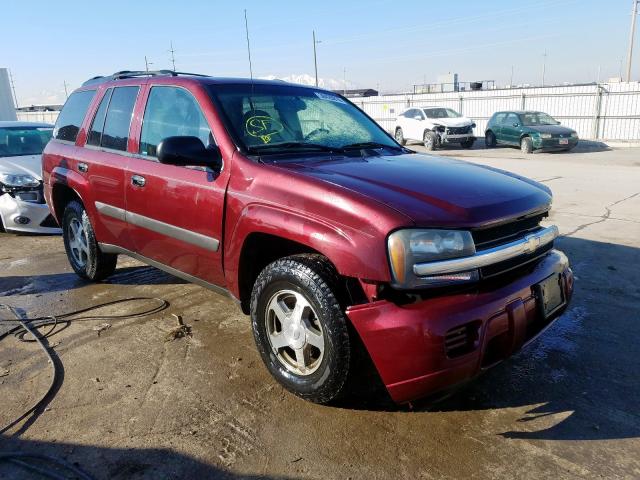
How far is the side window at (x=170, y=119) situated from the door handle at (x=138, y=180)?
0.58ft

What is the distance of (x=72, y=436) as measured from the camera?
2596 mm

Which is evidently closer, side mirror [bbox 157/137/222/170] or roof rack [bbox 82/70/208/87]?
side mirror [bbox 157/137/222/170]

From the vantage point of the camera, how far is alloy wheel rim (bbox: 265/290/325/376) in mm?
2723

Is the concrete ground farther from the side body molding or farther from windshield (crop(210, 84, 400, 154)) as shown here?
windshield (crop(210, 84, 400, 154))

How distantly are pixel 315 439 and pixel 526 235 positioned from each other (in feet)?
5.03

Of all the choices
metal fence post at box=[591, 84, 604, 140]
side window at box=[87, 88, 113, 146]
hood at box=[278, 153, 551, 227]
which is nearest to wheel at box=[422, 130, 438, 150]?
metal fence post at box=[591, 84, 604, 140]

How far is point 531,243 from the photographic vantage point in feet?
8.96

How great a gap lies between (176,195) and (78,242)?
2102mm

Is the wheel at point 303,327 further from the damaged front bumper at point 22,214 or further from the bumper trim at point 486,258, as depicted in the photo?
the damaged front bumper at point 22,214

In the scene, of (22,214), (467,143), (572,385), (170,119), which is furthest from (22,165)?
(467,143)

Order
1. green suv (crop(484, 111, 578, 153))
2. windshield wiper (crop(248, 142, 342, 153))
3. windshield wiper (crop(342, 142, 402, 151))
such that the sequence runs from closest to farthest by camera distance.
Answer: windshield wiper (crop(248, 142, 342, 153)) < windshield wiper (crop(342, 142, 402, 151)) < green suv (crop(484, 111, 578, 153))

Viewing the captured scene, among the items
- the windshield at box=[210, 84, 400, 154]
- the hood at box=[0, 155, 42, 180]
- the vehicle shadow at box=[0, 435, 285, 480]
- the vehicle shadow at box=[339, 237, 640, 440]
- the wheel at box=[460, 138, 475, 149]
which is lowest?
the wheel at box=[460, 138, 475, 149]

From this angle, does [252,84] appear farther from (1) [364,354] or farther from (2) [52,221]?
(2) [52,221]

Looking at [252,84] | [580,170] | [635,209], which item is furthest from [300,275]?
[580,170]
